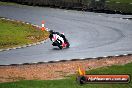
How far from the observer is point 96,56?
2658cm

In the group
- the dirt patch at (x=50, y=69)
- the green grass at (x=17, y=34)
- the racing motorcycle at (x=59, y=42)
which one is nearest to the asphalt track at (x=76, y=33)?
the racing motorcycle at (x=59, y=42)

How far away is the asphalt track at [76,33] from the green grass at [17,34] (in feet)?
6.17

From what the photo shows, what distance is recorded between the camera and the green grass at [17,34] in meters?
31.1

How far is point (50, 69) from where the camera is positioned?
23594mm

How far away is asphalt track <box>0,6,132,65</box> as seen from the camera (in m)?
26.8

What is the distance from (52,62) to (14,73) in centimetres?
322

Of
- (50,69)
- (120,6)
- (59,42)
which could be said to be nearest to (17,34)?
(59,42)

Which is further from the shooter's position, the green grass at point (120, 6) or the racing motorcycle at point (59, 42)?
the green grass at point (120, 6)

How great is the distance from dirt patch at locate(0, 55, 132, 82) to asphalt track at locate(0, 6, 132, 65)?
1.04 m

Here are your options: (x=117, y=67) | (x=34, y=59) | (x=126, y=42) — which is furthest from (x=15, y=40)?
(x=117, y=67)

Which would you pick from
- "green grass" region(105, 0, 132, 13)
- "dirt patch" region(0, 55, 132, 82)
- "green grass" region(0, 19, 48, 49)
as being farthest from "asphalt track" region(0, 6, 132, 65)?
"green grass" region(0, 19, 48, 49)

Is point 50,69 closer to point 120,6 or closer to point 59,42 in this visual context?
point 59,42

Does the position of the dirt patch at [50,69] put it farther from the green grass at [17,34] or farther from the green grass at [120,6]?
the green grass at [120,6]

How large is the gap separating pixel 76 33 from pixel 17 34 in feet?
17.7
